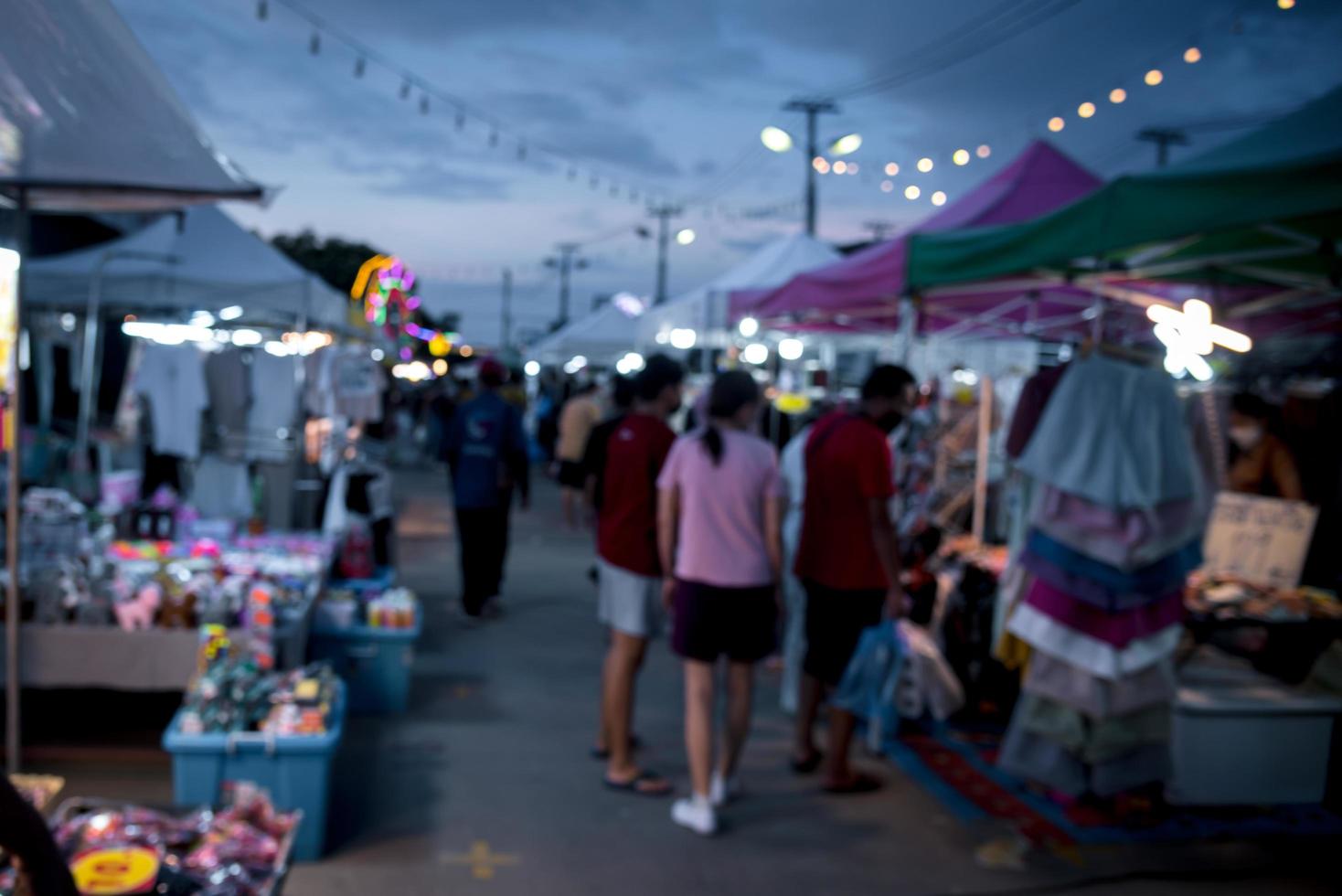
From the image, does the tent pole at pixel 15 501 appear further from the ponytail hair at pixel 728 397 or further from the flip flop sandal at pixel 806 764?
the flip flop sandal at pixel 806 764

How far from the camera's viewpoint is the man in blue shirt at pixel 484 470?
→ 8344 millimetres

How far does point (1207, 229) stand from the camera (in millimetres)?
4027

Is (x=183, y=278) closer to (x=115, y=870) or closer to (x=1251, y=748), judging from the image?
(x=115, y=870)

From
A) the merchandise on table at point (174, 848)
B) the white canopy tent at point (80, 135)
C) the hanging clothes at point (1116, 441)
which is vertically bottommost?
the merchandise on table at point (174, 848)

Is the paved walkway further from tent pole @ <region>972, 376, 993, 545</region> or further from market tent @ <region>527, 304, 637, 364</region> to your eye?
market tent @ <region>527, 304, 637, 364</region>

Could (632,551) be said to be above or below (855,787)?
above

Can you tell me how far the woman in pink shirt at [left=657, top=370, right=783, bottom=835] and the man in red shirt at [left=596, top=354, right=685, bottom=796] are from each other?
0.32 metres

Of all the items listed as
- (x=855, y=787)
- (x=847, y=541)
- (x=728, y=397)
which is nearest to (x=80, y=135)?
(x=728, y=397)

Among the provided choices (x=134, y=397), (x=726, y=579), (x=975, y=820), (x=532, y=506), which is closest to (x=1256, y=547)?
(x=975, y=820)

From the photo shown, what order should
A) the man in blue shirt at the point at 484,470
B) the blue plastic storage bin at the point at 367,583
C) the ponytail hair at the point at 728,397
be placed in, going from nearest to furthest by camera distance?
the ponytail hair at the point at 728,397, the blue plastic storage bin at the point at 367,583, the man in blue shirt at the point at 484,470

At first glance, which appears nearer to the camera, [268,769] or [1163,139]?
[268,769]

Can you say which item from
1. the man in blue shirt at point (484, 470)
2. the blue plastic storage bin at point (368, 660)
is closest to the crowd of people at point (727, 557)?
the blue plastic storage bin at point (368, 660)

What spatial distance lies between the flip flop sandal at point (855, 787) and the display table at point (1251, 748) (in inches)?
51.6

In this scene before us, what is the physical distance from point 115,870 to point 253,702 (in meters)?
1.58
